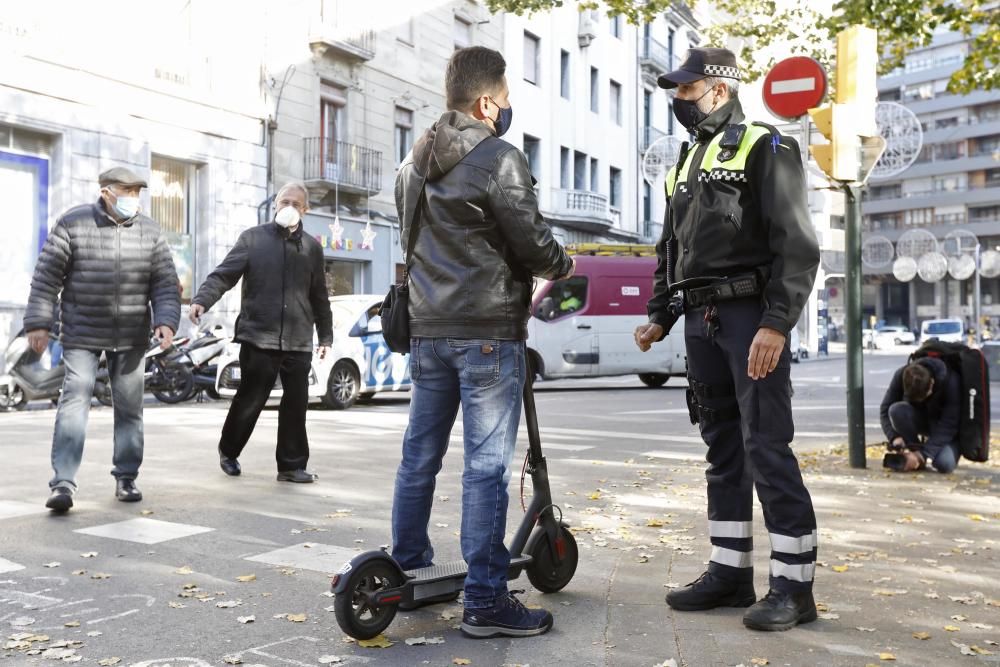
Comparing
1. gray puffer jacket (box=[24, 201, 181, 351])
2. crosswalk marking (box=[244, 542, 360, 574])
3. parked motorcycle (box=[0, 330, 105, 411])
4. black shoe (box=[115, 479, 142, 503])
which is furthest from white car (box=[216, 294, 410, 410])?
crosswalk marking (box=[244, 542, 360, 574])

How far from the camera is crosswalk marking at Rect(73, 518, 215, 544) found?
17.6 ft

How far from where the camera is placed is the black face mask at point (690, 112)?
415 centimetres

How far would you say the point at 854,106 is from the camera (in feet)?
24.5

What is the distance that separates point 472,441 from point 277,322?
3.84m

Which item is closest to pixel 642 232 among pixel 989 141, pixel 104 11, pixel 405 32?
pixel 405 32

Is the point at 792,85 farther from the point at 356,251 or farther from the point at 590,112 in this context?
the point at 590,112

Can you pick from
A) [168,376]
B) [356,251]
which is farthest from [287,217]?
[356,251]

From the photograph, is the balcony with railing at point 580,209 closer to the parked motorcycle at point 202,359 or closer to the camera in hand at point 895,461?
the parked motorcycle at point 202,359

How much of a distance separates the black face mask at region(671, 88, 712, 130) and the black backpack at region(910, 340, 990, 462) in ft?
14.6

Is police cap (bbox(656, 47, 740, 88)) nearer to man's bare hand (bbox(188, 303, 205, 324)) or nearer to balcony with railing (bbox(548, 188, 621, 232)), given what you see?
man's bare hand (bbox(188, 303, 205, 324))

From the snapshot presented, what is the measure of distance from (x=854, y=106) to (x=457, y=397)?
465cm

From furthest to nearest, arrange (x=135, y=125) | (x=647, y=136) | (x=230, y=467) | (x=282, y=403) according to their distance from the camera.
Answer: (x=647, y=136)
(x=135, y=125)
(x=230, y=467)
(x=282, y=403)

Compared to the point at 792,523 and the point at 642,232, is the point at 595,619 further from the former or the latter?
the point at 642,232

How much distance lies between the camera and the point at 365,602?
12.0 ft
